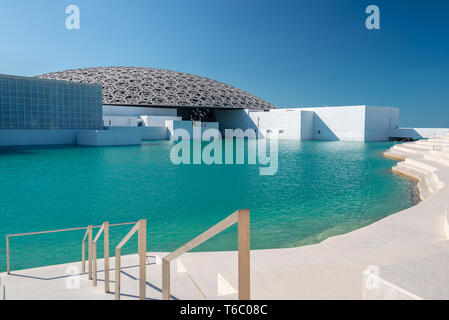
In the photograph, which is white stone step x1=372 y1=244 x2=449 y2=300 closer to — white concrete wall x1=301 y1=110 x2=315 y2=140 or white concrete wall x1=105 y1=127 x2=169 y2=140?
white concrete wall x1=105 y1=127 x2=169 y2=140

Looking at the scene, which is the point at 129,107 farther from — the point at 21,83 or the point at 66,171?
the point at 66,171

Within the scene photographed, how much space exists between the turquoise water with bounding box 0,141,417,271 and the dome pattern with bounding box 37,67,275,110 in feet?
114

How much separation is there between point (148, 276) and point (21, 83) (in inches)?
1343

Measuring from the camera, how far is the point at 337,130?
42.6 metres

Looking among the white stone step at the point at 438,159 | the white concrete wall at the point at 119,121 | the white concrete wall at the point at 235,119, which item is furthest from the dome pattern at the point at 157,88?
the white stone step at the point at 438,159

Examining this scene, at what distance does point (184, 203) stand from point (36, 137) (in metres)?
27.9

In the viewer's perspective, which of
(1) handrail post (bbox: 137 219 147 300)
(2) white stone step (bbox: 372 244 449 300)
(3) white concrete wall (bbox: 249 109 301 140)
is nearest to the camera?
(2) white stone step (bbox: 372 244 449 300)

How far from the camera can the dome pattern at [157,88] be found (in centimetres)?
4866

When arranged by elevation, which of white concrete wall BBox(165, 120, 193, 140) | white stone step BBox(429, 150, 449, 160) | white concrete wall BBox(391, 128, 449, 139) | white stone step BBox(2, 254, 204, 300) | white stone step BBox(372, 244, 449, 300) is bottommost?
white stone step BBox(2, 254, 204, 300)

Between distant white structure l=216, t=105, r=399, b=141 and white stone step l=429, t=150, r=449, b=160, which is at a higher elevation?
distant white structure l=216, t=105, r=399, b=141

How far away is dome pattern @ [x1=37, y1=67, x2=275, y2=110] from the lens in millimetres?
48662

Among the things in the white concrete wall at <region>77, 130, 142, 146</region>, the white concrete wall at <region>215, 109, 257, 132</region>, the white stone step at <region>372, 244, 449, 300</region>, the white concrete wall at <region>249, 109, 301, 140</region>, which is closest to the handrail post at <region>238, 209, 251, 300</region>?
the white stone step at <region>372, 244, 449, 300</region>

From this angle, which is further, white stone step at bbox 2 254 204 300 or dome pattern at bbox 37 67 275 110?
dome pattern at bbox 37 67 275 110
